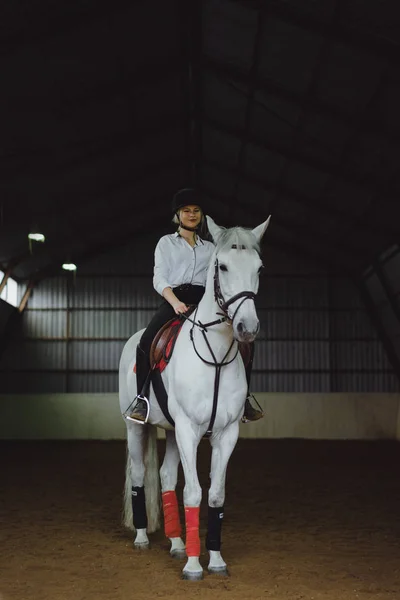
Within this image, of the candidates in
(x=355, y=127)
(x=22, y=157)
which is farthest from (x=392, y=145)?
(x=22, y=157)

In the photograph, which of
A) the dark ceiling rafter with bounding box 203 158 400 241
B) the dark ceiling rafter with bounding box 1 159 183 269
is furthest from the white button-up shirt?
the dark ceiling rafter with bounding box 1 159 183 269

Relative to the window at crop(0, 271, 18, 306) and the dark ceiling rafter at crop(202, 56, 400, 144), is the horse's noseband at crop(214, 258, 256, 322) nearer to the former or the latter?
the dark ceiling rafter at crop(202, 56, 400, 144)

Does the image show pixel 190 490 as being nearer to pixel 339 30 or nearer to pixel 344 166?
pixel 339 30

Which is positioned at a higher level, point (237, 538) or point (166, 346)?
point (166, 346)

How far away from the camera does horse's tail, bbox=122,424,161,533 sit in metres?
5.67

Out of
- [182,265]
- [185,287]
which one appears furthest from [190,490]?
[182,265]

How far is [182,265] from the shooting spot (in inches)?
194

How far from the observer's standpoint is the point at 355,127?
36.7 feet

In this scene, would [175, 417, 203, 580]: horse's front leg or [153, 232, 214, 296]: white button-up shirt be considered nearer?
[175, 417, 203, 580]: horse's front leg

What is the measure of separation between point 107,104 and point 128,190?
528 centimetres

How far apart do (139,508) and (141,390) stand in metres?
1.13

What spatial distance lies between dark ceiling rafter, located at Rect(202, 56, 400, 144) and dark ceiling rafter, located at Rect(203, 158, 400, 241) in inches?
176

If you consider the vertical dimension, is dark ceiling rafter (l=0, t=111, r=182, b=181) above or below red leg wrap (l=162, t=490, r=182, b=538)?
above

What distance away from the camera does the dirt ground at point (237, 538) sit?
4.23 m
